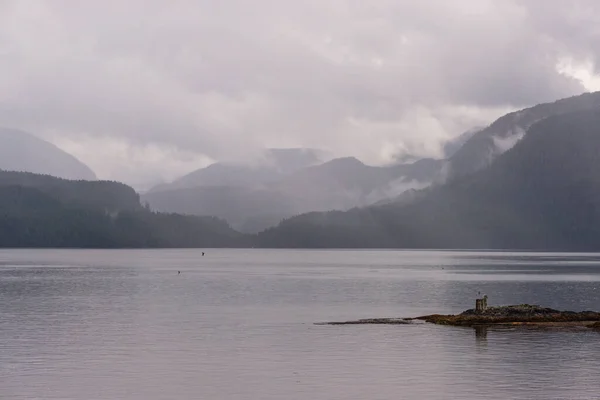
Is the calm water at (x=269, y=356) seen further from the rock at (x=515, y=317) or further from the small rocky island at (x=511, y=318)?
the rock at (x=515, y=317)

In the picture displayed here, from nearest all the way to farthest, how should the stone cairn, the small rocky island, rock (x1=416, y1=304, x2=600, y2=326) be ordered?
the small rocky island, rock (x1=416, y1=304, x2=600, y2=326), the stone cairn

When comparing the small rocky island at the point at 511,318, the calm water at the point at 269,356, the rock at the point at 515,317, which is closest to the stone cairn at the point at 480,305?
the small rocky island at the point at 511,318

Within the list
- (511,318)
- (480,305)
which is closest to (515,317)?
(511,318)

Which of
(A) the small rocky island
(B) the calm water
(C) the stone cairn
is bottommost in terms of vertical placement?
(B) the calm water

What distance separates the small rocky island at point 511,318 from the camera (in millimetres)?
99812

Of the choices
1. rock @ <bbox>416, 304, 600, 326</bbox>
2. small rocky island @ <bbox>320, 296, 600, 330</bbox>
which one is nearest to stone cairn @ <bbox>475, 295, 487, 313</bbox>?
small rocky island @ <bbox>320, 296, 600, 330</bbox>

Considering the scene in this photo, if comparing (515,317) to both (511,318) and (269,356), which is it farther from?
(269,356)

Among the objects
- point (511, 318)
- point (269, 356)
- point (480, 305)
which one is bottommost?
point (269, 356)

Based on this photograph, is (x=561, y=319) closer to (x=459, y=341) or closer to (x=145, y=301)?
(x=459, y=341)

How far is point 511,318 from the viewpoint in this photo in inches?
4026

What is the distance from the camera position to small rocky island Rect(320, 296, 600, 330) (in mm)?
99812

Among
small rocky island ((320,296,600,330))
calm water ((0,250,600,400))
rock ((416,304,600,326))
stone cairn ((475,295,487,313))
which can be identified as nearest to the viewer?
calm water ((0,250,600,400))

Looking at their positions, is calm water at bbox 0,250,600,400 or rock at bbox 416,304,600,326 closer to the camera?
calm water at bbox 0,250,600,400

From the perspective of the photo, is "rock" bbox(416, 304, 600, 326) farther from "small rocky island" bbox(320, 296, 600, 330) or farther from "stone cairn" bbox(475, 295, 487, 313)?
"stone cairn" bbox(475, 295, 487, 313)
